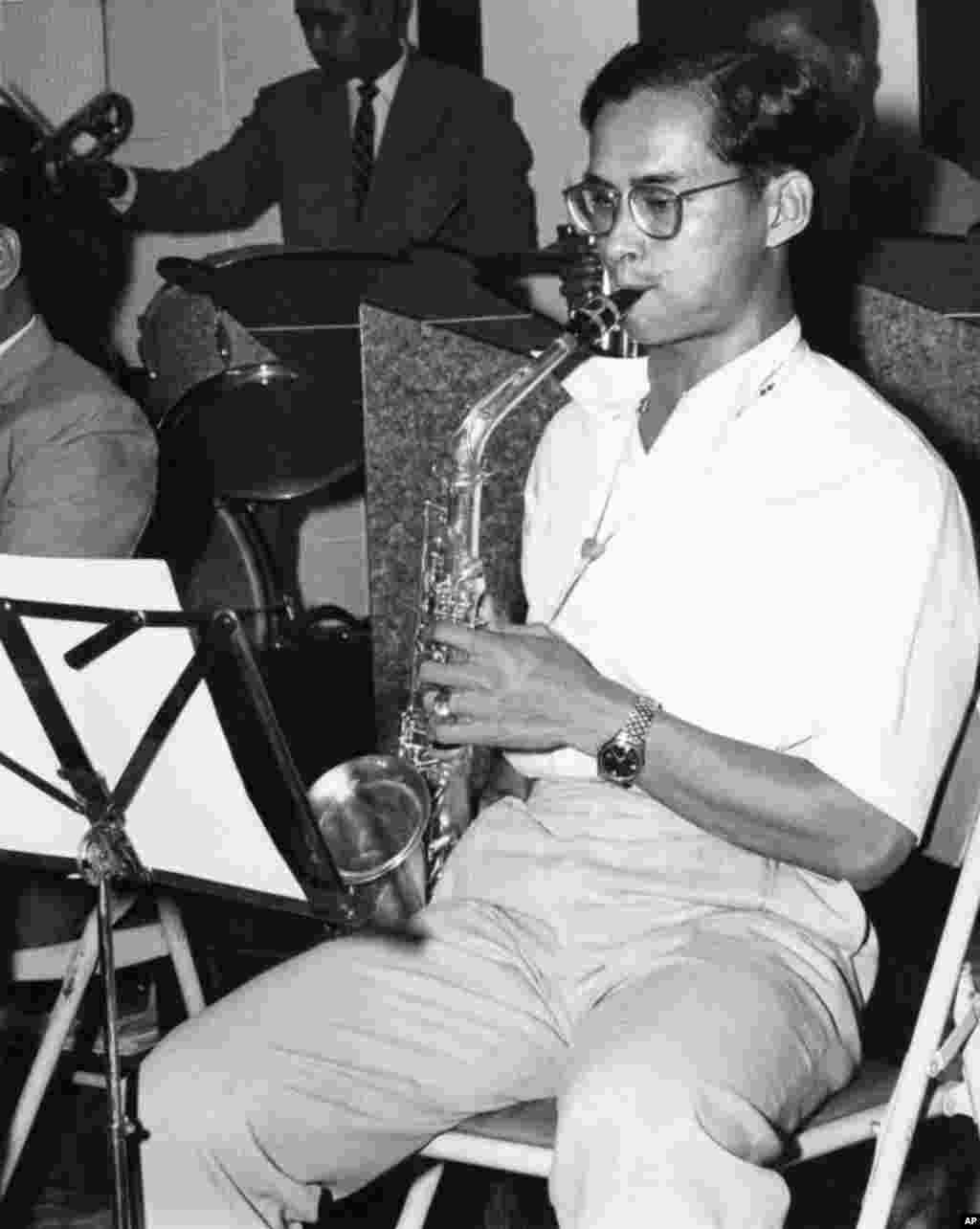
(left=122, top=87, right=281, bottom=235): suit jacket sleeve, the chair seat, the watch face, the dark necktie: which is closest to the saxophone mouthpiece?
the watch face

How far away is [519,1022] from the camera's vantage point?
5.93 feet

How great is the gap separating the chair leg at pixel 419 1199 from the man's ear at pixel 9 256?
151 cm

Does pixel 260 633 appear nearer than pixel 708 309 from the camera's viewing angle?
No

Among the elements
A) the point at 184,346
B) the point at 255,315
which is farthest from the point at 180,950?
the point at 184,346

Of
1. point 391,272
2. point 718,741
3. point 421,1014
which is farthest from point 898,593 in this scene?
point 391,272

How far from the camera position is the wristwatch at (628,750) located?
1.76m

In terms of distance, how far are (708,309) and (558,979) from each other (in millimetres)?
712

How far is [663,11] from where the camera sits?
509 cm

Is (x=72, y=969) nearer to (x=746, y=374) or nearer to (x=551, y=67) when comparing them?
(x=746, y=374)

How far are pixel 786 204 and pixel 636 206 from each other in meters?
0.18

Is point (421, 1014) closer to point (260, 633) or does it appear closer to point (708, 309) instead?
point (708, 309)

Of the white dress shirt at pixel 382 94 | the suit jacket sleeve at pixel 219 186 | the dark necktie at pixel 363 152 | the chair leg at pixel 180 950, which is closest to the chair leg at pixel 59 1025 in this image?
the chair leg at pixel 180 950

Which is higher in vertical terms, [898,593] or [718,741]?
→ [898,593]

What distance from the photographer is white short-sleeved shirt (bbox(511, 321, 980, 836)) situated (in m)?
1.75
